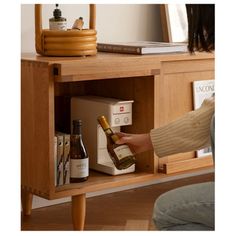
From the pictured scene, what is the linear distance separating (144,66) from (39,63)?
402 mm

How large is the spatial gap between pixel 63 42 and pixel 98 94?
44 cm

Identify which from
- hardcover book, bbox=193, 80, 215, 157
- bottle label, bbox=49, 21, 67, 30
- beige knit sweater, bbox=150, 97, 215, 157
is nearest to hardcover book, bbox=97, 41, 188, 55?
hardcover book, bbox=193, 80, 215, 157

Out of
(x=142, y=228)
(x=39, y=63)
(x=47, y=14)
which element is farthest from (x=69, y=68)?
(x=142, y=228)

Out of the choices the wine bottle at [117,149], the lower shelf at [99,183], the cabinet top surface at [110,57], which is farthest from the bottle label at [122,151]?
the cabinet top surface at [110,57]

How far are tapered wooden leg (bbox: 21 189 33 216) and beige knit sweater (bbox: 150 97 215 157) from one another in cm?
92

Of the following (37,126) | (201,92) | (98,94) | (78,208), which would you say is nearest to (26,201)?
(78,208)

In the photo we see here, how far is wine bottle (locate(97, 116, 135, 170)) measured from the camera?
77.0 inches

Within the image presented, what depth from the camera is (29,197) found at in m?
2.39

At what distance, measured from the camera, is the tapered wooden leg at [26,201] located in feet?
7.82

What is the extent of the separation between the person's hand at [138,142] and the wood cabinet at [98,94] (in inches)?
13.3

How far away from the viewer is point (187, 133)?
151 cm

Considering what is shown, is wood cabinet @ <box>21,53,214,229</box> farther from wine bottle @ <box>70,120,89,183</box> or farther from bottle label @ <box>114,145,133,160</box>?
bottle label @ <box>114,145,133,160</box>
